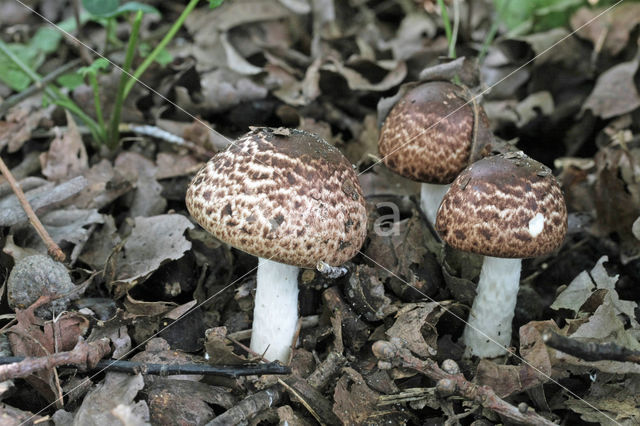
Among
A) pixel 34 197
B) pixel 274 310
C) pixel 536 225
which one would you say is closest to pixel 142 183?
pixel 34 197

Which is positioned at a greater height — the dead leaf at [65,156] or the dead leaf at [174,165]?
the dead leaf at [65,156]

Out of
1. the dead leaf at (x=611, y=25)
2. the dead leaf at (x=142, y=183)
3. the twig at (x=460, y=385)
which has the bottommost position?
the twig at (x=460, y=385)

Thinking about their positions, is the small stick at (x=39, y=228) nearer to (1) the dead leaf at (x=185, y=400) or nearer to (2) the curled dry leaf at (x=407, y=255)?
(1) the dead leaf at (x=185, y=400)

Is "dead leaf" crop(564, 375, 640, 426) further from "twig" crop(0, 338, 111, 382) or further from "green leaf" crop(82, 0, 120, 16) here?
"green leaf" crop(82, 0, 120, 16)

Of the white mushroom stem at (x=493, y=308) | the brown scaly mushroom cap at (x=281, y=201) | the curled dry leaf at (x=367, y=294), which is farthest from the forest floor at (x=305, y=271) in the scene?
the brown scaly mushroom cap at (x=281, y=201)

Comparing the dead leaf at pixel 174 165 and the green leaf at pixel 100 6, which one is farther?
the dead leaf at pixel 174 165

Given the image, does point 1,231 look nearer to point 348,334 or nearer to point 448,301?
point 348,334

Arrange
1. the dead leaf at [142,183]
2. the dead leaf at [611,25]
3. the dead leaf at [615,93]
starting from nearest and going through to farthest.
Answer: the dead leaf at [142,183] < the dead leaf at [615,93] < the dead leaf at [611,25]
